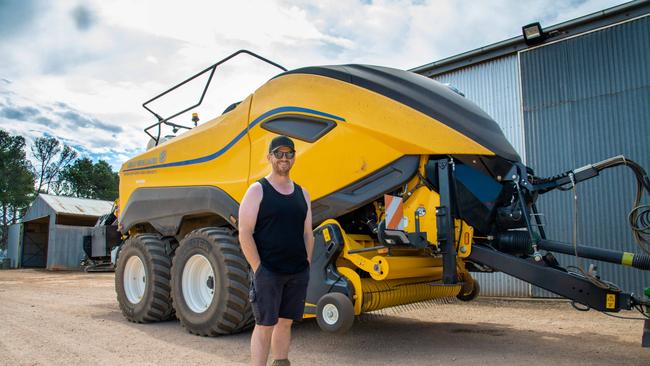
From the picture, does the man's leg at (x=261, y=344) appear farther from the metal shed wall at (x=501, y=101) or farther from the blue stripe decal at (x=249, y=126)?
the metal shed wall at (x=501, y=101)

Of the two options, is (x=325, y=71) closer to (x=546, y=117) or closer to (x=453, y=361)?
(x=453, y=361)

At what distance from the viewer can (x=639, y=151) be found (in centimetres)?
874

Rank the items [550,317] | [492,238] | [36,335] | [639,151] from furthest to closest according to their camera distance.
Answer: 1. [639,151]
2. [550,317]
3. [36,335]
4. [492,238]

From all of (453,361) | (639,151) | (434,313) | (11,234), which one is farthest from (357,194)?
(11,234)

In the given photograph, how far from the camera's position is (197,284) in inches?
245

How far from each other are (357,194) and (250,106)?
74.8 inches

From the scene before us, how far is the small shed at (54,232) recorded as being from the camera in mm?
27078

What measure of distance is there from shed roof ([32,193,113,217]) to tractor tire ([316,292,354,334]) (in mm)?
26760

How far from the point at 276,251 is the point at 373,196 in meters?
1.78

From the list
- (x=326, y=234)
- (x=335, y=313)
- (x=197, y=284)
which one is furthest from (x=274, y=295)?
(x=197, y=284)

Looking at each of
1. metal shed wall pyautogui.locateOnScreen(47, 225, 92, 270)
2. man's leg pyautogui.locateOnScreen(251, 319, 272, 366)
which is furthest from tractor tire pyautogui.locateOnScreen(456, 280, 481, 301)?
metal shed wall pyautogui.locateOnScreen(47, 225, 92, 270)

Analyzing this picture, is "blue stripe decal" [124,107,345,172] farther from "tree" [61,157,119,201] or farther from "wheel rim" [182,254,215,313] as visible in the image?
"tree" [61,157,119,201]

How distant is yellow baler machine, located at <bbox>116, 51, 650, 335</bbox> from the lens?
453 cm

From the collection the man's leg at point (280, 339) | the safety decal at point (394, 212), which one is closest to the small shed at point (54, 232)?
the safety decal at point (394, 212)
